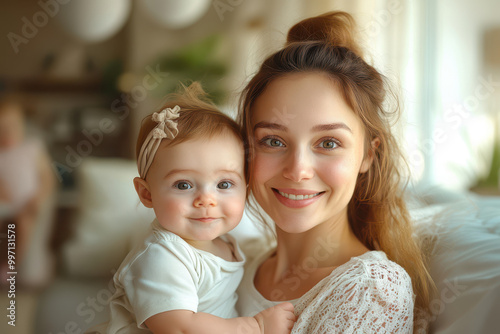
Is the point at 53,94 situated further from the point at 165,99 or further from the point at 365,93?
the point at 365,93

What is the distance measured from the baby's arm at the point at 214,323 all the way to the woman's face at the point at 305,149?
0.20m

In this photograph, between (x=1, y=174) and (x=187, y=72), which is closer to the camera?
(x=1, y=174)

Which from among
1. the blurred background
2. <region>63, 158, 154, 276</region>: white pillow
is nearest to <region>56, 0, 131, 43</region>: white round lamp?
the blurred background

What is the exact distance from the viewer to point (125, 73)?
2.01 meters

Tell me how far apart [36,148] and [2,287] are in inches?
20.6

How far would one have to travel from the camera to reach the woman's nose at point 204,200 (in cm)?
86

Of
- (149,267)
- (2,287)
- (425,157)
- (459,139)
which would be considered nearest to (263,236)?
(149,267)

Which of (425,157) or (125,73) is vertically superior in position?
(125,73)

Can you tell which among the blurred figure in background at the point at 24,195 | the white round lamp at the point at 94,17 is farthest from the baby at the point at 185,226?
Answer: the white round lamp at the point at 94,17

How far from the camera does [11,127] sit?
158 centimetres

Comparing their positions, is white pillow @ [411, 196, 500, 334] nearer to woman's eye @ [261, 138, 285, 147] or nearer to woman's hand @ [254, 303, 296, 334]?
woman's hand @ [254, 303, 296, 334]

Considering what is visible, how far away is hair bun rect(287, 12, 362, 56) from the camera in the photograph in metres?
1.06

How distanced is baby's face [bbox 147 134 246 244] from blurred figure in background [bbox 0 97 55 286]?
89cm

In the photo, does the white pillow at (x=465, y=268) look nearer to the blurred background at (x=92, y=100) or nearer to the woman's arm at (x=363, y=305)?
the woman's arm at (x=363, y=305)
